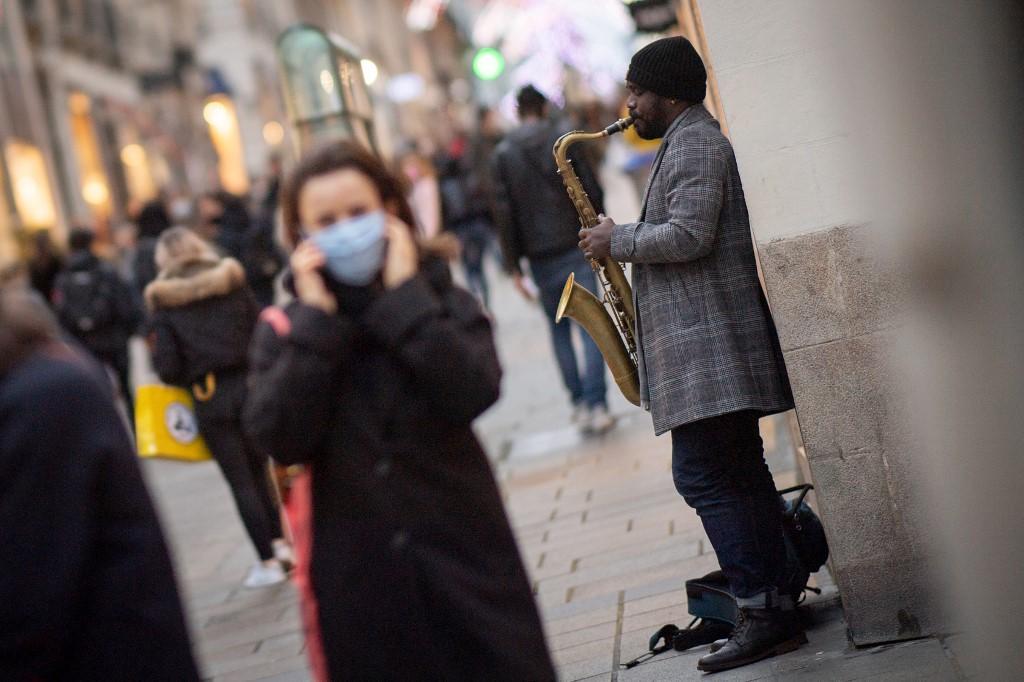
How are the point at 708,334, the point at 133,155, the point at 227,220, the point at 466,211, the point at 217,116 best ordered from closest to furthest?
the point at 708,334, the point at 227,220, the point at 466,211, the point at 133,155, the point at 217,116

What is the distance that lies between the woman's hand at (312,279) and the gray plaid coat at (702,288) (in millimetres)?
1666

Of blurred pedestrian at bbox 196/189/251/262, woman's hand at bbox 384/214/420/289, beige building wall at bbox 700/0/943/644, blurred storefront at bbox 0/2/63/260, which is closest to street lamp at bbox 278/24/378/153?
blurred pedestrian at bbox 196/189/251/262

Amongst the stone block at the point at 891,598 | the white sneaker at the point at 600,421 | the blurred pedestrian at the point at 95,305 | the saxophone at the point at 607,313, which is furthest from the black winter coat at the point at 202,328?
the blurred pedestrian at the point at 95,305

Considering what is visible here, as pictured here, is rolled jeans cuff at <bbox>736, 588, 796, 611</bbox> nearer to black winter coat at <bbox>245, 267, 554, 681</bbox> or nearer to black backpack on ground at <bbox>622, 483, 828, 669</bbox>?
black backpack on ground at <bbox>622, 483, 828, 669</bbox>

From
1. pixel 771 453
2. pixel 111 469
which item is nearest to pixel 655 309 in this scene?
pixel 111 469

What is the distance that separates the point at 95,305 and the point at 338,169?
33.0 feet

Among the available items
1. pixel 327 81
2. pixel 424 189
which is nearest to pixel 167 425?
pixel 327 81

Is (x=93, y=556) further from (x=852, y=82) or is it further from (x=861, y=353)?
(x=861, y=353)

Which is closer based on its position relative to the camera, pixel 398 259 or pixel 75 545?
pixel 75 545

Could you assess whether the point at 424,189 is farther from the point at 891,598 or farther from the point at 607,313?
the point at 891,598

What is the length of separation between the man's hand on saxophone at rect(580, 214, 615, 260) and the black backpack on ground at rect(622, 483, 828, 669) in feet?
3.33

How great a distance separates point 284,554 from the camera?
779 centimetres

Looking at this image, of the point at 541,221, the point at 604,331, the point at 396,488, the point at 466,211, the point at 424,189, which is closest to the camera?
the point at 396,488

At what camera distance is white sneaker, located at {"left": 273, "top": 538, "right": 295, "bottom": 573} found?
25.2 feet
